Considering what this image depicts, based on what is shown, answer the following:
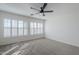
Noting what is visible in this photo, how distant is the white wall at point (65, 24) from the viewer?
14.3 ft

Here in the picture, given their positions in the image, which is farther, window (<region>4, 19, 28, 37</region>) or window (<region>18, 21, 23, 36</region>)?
window (<region>18, 21, 23, 36</region>)

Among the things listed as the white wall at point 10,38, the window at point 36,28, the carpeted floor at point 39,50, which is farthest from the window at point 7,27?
the window at point 36,28

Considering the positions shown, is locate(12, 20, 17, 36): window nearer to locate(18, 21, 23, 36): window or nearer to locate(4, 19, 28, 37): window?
locate(4, 19, 28, 37): window

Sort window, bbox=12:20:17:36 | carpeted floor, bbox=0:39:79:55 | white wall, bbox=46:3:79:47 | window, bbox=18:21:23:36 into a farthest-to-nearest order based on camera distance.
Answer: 1. window, bbox=18:21:23:36
2. window, bbox=12:20:17:36
3. white wall, bbox=46:3:79:47
4. carpeted floor, bbox=0:39:79:55

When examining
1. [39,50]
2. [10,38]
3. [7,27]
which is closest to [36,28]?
[10,38]

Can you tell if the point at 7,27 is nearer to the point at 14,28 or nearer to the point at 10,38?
the point at 14,28

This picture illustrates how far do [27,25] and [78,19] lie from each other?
15.5ft

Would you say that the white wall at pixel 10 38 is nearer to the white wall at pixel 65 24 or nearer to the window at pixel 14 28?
the window at pixel 14 28

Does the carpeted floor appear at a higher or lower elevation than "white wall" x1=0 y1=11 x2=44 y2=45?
lower

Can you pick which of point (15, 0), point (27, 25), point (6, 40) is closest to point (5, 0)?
point (15, 0)

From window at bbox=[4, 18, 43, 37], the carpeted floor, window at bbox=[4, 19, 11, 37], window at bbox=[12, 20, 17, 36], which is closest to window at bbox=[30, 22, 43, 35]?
window at bbox=[4, 18, 43, 37]

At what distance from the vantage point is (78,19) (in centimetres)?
466

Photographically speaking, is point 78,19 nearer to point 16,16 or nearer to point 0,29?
point 16,16

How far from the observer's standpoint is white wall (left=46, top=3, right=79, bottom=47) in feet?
14.3
